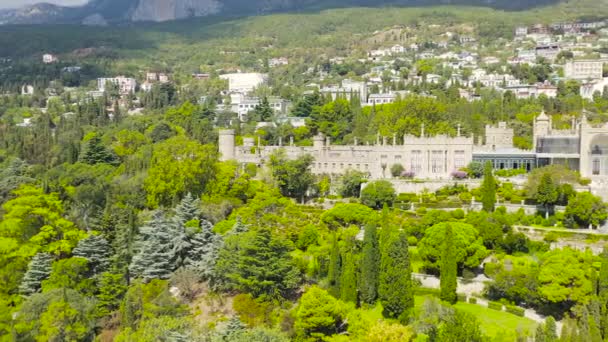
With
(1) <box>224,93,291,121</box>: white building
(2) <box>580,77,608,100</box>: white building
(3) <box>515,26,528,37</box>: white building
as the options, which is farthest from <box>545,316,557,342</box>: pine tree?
(3) <box>515,26,528,37</box>: white building

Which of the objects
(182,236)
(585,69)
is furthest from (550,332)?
(585,69)

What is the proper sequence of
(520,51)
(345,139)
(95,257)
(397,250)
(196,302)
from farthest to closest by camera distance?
1. (520,51)
2. (345,139)
3. (95,257)
4. (196,302)
5. (397,250)

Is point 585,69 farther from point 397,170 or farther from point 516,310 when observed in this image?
point 516,310

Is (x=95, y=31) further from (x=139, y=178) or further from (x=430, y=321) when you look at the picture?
(x=430, y=321)

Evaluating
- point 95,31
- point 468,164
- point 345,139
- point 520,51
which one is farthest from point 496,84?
point 95,31

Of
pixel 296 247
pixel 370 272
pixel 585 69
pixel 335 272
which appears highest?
pixel 585 69

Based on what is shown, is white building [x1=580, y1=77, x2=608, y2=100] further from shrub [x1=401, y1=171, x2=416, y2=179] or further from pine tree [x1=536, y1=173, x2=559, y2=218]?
pine tree [x1=536, y1=173, x2=559, y2=218]

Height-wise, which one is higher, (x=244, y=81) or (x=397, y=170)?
(x=244, y=81)
